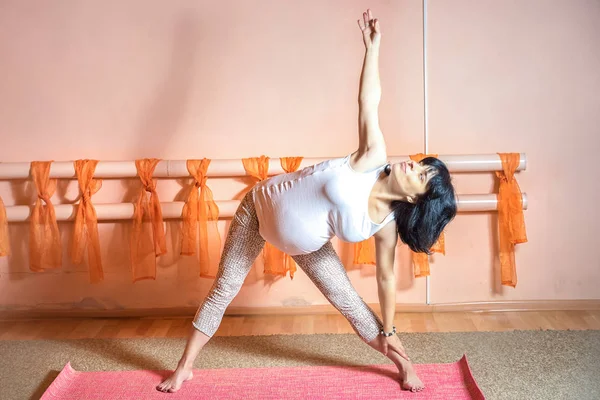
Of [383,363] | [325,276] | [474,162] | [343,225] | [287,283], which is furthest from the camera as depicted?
[287,283]

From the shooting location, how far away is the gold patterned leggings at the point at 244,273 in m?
2.33

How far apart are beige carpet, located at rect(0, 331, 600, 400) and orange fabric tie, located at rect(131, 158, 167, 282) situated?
35 cm

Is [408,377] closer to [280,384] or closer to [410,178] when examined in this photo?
[280,384]

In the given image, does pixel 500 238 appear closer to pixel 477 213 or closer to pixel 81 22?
pixel 477 213

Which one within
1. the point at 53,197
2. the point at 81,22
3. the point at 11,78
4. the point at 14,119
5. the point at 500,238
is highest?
the point at 81,22

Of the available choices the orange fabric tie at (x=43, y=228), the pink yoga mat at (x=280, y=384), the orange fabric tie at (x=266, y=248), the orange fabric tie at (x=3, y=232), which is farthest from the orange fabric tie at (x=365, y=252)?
the orange fabric tie at (x=3, y=232)

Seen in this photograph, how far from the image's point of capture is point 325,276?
7.68 feet

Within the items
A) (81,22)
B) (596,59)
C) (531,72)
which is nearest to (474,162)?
(531,72)

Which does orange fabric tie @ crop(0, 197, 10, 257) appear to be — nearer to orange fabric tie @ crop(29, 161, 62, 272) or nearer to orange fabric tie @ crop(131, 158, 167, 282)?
orange fabric tie @ crop(29, 161, 62, 272)

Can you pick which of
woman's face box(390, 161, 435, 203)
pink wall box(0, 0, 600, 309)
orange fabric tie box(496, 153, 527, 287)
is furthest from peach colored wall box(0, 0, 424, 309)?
woman's face box(390, 161, 435, 203)

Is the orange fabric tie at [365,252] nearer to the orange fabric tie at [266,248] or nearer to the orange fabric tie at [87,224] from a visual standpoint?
the orange fabric tie at [266,248]

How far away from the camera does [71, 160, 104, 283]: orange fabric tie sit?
3.00 metres

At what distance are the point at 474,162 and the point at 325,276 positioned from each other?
3.46 ft

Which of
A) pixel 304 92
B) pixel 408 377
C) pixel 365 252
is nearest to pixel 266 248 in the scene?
pixel 365 252
